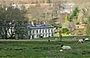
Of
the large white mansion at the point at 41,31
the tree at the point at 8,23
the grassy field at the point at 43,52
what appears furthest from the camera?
the large white mansion at the point at 41,31

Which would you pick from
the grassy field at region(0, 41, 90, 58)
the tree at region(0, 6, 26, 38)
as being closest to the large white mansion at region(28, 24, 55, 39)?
the tree at region(0, 6, 26, 38)

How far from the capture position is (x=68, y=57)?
19.6 meters

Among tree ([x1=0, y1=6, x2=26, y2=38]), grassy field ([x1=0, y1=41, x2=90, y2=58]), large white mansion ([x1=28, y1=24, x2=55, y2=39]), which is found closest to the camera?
grassy field ([x1=0, y1=41, x2=90, y2=58])

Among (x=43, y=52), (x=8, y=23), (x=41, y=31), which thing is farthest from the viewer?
(x=41, y=31)

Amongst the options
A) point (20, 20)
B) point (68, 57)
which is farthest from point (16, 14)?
point (68, 57)

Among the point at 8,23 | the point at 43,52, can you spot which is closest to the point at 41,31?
the point at 8,23

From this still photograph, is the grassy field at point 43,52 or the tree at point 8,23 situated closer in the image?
the grassy field at point 43,52

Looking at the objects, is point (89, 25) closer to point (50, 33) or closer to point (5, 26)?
point (50, 33)

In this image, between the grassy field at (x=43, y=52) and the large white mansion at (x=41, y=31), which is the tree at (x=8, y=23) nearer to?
the large white mansion at (x=41, y=31)

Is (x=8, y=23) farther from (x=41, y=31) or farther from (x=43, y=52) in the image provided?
(x=43, y=52)

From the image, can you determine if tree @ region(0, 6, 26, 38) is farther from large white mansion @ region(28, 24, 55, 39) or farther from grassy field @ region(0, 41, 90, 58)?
grassy field @ region(0, 41, 90, 58)

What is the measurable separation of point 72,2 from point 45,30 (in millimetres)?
41026

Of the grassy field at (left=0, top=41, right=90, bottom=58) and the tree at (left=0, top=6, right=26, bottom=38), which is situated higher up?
the grassy field at (left=0, top=41, right=90, bottom=58)

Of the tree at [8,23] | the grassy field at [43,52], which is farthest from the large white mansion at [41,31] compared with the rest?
the grassy field at [43,52]
